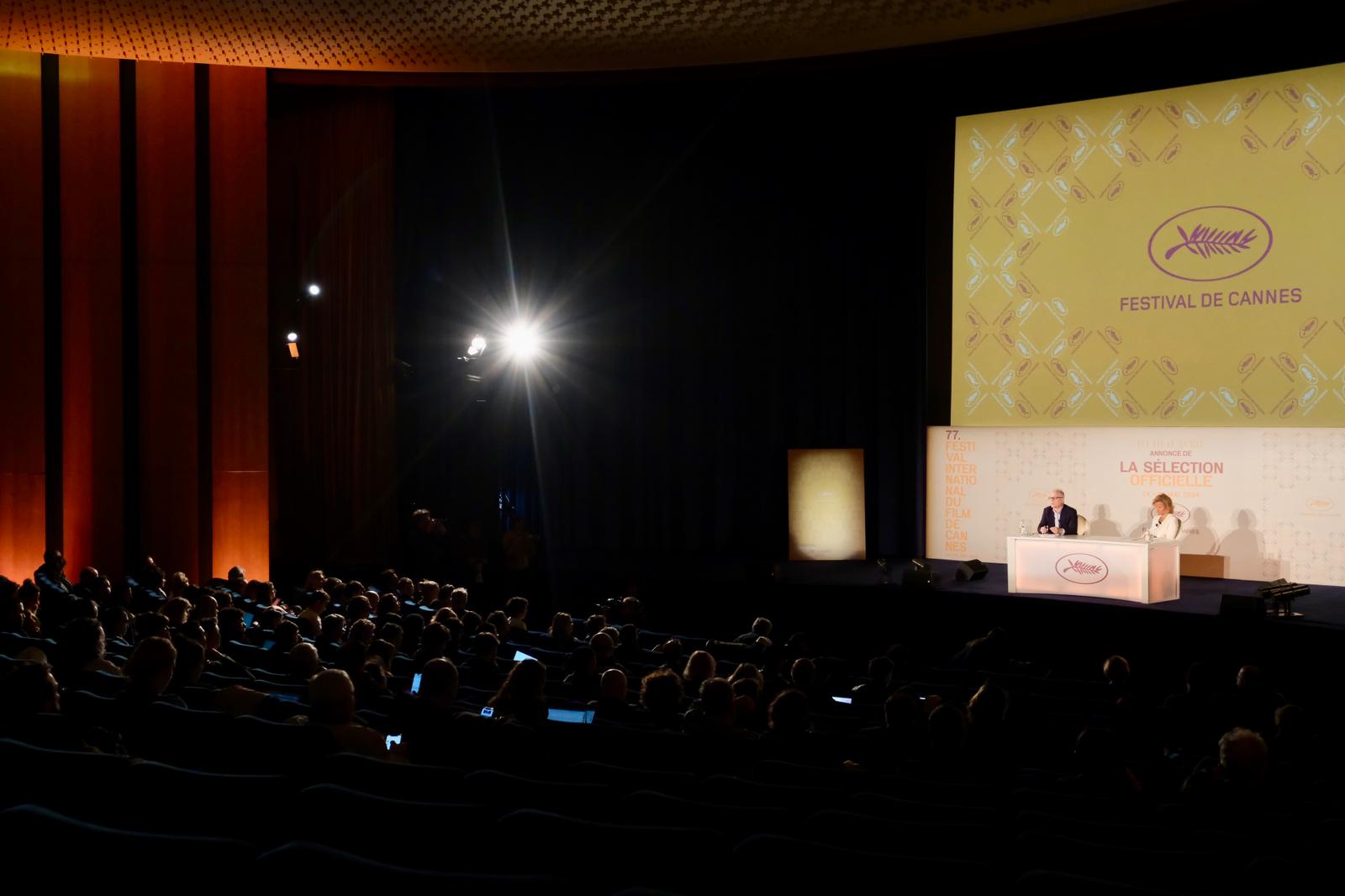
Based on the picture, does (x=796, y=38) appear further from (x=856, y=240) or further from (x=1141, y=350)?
(x=1141, y=350)

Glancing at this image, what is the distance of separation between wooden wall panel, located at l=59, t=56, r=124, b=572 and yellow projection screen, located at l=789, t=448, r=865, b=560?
26.9 ft

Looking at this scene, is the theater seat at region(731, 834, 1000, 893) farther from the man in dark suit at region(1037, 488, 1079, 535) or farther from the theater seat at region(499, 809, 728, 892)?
the man in dark suit at region(1037, 488, 1079, 535)

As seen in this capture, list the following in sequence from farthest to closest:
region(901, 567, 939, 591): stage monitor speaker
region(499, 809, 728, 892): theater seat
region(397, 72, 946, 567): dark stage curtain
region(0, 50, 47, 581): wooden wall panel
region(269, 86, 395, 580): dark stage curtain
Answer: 1. region(269, 86, 395, 580): dark stage curtain
2. region(397, 72, 946, 567): dark stage curtain
3. region(0, 50, 47, 581): wooden wall panel
4. region(901, 567, 939, 591): stage monitor speaker
5. region(499, 809, 728, 892): theater seat

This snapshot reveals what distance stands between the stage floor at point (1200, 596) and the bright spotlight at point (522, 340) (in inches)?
246

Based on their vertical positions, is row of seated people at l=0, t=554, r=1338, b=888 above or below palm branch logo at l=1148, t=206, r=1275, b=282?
below

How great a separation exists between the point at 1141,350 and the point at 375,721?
9526 mm

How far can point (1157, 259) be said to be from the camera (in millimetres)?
11141

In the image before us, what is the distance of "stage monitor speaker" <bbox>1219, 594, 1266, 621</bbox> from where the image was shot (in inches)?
335

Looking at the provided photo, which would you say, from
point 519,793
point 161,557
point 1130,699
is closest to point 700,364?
point 161,557

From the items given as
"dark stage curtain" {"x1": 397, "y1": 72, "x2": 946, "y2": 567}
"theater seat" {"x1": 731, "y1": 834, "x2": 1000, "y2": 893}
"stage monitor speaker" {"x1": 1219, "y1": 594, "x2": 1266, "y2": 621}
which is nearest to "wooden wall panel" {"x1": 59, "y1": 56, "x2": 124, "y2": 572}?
"dark stage curtain" {"x1": 397, "y1": 72, "x2": 946, "y2": 567}

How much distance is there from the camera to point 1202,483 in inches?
441

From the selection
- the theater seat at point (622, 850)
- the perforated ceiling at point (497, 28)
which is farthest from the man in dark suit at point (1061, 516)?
the theater seat at point (622, 850)

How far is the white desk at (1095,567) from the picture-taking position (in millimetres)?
9391

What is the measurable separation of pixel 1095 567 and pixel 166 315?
34.5ft
